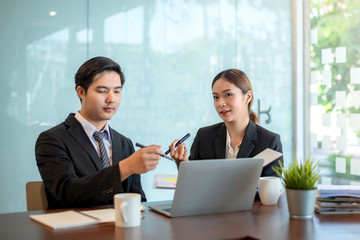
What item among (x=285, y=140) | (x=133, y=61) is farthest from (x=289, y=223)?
(x=285, y=140)

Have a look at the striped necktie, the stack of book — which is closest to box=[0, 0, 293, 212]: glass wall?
the striped necktie

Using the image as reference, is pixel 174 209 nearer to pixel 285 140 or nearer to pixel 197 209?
pixel 197 209

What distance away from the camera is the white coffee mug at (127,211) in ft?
5.47

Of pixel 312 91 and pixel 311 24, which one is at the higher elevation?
pixel 311 24

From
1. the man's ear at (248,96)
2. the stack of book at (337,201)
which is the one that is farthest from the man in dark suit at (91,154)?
the man's ear at (248,96)

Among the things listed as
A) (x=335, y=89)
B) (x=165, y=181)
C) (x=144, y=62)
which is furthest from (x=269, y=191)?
(x=335, y=89)

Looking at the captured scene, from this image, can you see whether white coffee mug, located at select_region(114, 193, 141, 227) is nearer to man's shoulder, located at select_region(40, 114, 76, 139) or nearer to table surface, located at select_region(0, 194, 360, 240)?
table surface, located at select_region(0, 194, 360, 240)

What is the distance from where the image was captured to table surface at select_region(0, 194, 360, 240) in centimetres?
157

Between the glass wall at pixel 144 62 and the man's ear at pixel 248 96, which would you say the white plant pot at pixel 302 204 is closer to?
the man's ear at pixel 248 96

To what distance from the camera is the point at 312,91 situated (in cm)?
497

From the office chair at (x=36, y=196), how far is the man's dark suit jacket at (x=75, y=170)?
2cm

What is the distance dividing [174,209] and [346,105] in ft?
10.4

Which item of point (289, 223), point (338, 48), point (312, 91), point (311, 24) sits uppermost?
point (311, 24)

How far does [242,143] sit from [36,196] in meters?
1.17
